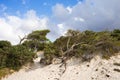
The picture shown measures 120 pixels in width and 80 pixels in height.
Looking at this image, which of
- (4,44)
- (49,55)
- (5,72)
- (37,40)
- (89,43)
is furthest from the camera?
(37,40)

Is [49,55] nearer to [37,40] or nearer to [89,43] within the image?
[89,43]

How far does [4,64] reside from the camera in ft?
94.4

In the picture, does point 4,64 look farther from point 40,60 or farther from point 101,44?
point 101,44

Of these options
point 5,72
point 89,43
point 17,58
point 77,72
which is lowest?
point 77,72

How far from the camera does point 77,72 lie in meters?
25.6

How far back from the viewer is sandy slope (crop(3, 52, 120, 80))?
24.0 m

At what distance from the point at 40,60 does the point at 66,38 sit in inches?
157

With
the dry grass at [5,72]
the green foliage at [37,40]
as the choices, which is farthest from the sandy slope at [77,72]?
the green foliage at [37,40]

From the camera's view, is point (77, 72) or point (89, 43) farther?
point (89, 43)

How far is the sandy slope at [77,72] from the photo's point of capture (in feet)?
78.8

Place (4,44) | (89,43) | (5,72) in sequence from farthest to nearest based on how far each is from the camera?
(4,44)
(89,43)
(5,72)

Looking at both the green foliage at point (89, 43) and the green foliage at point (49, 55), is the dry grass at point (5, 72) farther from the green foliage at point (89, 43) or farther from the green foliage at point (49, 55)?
the green foliage at point (89, 43)

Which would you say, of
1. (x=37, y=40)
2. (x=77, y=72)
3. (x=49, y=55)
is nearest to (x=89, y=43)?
(x=77, y=72)

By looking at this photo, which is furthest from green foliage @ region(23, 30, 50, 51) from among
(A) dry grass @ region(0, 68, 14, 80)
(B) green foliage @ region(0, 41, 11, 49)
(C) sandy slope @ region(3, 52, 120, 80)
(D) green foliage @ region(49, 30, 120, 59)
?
(A) dry grass @ region(0, 68, 14, 80)
